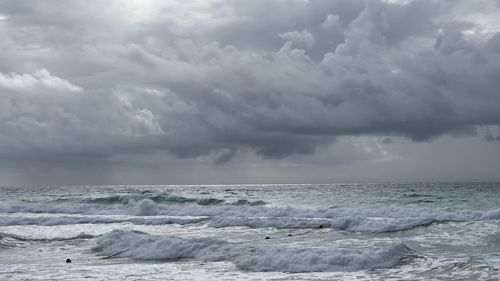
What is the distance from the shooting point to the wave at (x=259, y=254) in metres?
18.4

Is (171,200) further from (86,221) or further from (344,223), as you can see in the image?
(344,223)

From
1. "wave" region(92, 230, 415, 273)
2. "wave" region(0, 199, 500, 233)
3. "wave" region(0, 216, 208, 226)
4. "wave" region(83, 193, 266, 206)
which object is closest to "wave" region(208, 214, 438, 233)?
"wave" region(0, 199, 500, 233)

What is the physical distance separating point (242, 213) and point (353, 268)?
2645cm

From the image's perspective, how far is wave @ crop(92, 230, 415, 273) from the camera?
18422mm

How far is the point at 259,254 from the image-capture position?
2002cm

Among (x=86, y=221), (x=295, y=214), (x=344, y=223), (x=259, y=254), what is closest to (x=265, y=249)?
(x=259, y=254)

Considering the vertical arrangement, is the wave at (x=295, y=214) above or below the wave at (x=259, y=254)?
above

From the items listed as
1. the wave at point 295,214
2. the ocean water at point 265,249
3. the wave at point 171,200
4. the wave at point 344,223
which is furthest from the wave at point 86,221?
the wave at point 171,200

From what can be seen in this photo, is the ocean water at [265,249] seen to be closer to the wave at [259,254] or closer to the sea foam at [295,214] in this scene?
the wave at [259,254]

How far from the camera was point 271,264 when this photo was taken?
62.4ft

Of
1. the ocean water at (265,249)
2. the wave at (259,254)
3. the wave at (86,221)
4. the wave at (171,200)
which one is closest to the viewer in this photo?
the ocean water at (265,249)

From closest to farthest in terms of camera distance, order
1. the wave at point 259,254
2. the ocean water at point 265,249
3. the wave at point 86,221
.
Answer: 1. the ocean water at point 265,249
2. the wave at point 259,254
3. the wave at point 86,221

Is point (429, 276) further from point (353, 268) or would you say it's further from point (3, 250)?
point (3, 250)

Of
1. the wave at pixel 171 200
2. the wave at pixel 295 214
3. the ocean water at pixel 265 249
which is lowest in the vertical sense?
the ocean water at pixel 265 249
